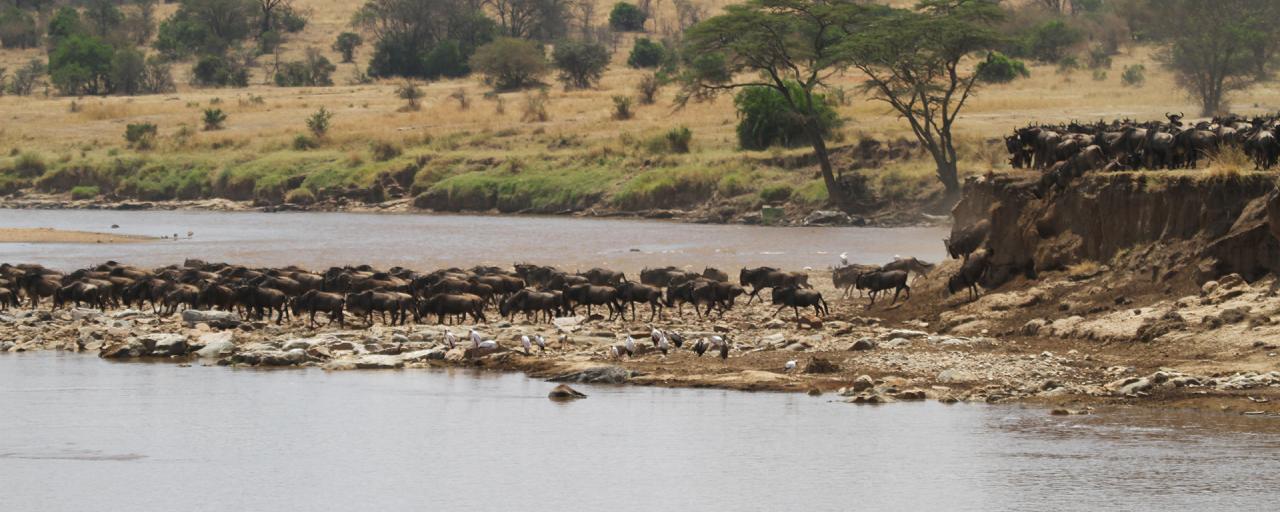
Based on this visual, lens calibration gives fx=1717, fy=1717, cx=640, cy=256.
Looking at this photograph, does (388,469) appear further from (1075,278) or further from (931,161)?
(931,161)

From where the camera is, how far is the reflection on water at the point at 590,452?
42.6ft

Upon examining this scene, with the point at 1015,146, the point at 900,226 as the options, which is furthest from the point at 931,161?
the point at 1015,146

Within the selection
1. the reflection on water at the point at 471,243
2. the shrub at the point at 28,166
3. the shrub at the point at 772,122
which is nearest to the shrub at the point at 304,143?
the shrub at the point at 28,166

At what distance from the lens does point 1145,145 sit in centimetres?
2119

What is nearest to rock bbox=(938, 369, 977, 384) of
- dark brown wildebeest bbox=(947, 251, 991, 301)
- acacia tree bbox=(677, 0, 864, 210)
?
dark brown wildebeest bbox=(947, 251, 991, 301)

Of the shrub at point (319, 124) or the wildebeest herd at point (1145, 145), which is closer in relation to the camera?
the wildebeest herd at point (1145, 145)

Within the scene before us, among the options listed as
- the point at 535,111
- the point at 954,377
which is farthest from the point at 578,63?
the point at 954,377

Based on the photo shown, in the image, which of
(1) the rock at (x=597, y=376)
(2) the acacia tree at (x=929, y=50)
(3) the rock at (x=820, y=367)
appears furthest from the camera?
(2) the acacia tree at (x=929, y=50)

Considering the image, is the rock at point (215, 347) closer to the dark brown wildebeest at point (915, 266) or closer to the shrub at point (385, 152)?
the dark brown wildebeest at point (915, 266)

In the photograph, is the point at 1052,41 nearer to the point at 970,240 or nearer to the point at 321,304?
the point at 970,240

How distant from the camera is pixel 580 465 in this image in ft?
47.0

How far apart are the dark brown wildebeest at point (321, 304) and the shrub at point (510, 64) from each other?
181ft

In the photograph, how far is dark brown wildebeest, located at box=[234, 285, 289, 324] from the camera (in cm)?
2305

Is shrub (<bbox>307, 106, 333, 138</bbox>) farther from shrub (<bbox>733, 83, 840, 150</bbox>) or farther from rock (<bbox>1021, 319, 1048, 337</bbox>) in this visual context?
rock (<bbox>1021, 319, 1048, 337</bbox>)
